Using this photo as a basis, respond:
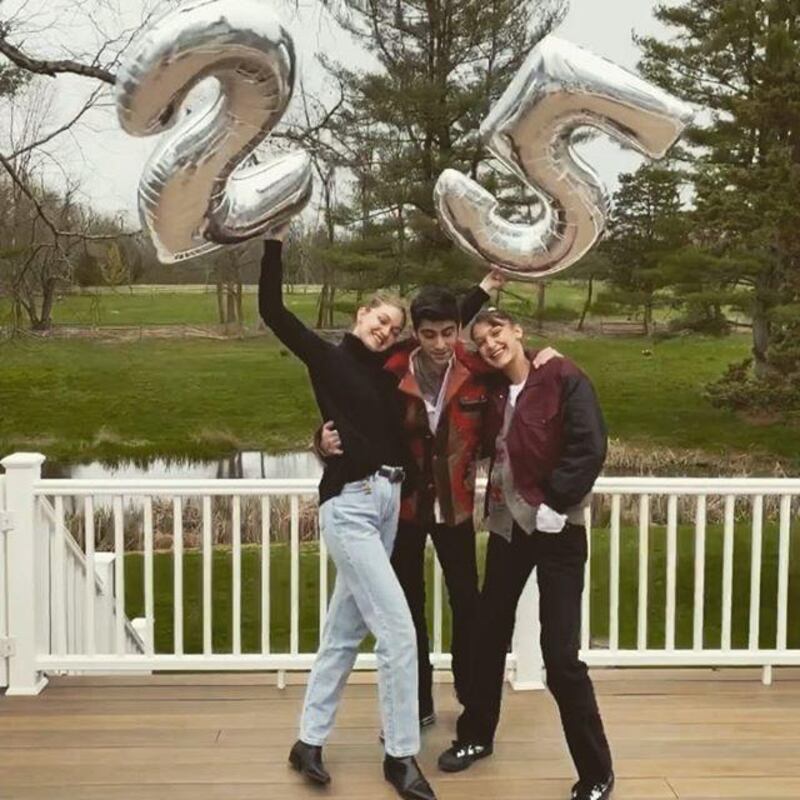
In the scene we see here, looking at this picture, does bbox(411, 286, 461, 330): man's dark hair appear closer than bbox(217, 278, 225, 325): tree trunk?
Yes

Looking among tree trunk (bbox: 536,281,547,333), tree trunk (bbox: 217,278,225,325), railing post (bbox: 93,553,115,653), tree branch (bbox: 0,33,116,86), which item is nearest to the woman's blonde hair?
railing post (bbox: 93,553,115,653)

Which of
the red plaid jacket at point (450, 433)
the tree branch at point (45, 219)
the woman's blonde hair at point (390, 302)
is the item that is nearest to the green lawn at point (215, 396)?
the tree branch at point (45, 219)

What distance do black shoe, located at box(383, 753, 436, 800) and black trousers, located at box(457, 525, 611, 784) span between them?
310 mm

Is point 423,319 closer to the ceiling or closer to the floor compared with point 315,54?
closer to the floor

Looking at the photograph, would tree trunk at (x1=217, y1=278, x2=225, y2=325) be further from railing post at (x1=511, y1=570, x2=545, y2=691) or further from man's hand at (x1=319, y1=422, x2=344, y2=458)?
man's hand at (x1=319, y1=422, x2=344, y2=458)

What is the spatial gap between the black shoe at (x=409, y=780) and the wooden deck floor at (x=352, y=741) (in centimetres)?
8

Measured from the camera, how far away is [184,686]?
369 cm

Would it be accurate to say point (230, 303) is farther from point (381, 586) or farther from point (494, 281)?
point (381, 586)

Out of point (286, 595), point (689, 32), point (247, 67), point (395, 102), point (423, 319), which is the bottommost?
point (286, 595)

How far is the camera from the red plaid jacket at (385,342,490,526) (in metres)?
2.83

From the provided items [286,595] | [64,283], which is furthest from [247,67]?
[64,283]

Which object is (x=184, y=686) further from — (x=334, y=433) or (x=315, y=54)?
(x=315, y=54)

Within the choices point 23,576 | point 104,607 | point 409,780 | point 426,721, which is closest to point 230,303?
point 104,607

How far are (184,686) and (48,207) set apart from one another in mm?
7563
